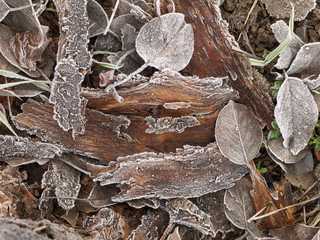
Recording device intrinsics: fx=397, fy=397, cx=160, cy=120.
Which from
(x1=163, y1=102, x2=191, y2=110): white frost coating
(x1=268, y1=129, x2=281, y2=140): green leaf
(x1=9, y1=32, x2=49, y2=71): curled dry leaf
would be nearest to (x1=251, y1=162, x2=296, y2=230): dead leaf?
(x1=268, y1=129, x2=281, y2=140): green leaf

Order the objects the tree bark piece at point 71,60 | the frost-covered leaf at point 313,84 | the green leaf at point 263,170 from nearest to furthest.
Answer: the tree bark piece at point 71,60, the frost-covered leaf at point 313,84, the green leaf at point 263,170

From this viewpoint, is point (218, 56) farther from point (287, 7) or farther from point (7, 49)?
point (7, 49)

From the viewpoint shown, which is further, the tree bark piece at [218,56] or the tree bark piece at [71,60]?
the tree bark piece at [218,56]

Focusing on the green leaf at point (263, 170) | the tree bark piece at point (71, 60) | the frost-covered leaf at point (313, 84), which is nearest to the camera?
the tree bark piece at point (71, 60)

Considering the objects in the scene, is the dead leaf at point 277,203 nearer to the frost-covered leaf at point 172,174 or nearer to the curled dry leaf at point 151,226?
the frost-covered leaf at point 172,174

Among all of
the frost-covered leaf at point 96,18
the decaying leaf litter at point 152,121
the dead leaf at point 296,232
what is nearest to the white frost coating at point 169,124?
the decaying leaf litter at point 152,121

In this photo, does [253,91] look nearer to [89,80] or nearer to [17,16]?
[89,80]

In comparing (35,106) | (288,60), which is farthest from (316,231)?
(35,106)

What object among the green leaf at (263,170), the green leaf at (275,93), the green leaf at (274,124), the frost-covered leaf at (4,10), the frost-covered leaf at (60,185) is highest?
the frost-covered leaf at (4,10)
